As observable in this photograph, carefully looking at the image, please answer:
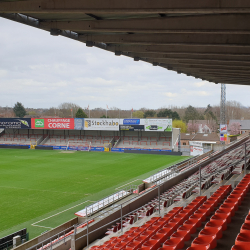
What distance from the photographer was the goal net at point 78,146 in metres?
47.5

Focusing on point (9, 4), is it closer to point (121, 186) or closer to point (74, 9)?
point (74, 9)

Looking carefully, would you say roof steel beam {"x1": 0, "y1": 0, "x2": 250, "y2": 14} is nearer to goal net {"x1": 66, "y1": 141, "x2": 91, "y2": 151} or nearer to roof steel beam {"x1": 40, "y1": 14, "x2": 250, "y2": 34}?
roof steel beam {"x1": 40, "y1": 14, "x2": 250, "y2": 34}

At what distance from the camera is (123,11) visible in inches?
225

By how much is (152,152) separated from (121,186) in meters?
20.1

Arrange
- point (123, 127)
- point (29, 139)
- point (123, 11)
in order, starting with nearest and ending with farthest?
point (123, 11) < point (123, 127) < point (29, 139)

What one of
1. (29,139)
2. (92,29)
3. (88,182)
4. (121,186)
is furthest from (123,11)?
(29,139)

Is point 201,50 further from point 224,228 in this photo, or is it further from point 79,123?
point 79,123

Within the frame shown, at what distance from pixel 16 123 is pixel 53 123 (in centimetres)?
728

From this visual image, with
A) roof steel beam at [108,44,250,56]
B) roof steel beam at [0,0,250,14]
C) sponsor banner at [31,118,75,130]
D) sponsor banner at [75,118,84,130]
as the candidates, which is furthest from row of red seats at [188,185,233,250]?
sponsor banner at [31,118,75,130]

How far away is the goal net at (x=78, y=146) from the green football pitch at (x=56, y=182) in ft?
15.3

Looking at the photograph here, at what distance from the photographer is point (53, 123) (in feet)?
165

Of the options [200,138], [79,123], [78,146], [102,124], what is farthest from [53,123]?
[200,138]

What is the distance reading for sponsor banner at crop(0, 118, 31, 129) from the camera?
2046 inches

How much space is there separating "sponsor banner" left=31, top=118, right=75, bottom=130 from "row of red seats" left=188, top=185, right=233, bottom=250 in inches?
1651
